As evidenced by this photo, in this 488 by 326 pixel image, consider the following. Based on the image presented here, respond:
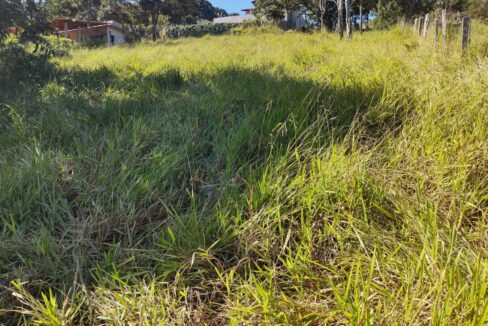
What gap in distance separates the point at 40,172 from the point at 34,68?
4551mm

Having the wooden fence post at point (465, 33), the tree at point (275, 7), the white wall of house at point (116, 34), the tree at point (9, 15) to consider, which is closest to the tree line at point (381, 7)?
the tree at point (275, 7)

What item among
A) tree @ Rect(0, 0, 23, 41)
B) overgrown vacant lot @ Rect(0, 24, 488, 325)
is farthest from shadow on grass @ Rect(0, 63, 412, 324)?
tree @ Rect(0, 0, 23, 41)

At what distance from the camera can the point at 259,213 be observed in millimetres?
1748

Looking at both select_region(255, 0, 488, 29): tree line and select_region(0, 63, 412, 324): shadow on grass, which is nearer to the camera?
select_region(0, 63, 412, 324): shadow on grass

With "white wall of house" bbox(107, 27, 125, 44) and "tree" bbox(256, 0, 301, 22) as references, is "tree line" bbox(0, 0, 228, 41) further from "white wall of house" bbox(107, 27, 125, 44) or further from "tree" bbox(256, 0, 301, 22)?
"tree" bbox(256, 0, 301, 22)

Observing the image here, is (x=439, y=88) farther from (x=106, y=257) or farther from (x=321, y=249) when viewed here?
(x=106, y=257)

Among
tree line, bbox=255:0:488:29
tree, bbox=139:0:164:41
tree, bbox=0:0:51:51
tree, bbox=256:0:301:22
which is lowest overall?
tree, bbox=0:0:51:51

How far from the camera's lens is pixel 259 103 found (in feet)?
10.9

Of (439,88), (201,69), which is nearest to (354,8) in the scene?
(201,69)

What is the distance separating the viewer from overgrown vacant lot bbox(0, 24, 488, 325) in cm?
129

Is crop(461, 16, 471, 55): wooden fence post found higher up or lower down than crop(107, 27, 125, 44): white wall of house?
lower down

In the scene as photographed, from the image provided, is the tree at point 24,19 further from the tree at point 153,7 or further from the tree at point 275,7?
the tree at point 153,7

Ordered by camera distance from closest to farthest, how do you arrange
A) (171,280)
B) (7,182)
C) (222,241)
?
(171,280)
(222,241)
(7,182)

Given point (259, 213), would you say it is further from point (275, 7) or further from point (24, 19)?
point (275, 7)
